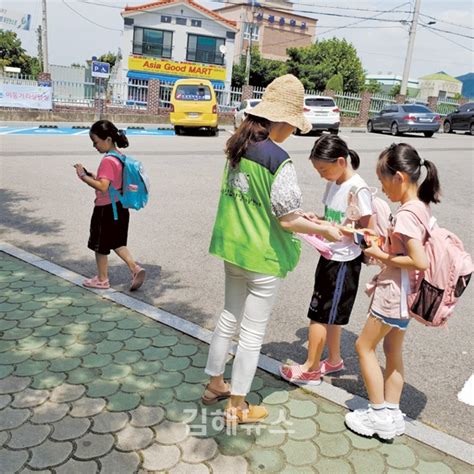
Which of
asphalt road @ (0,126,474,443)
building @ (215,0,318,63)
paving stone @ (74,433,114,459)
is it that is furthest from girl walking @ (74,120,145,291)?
building @ (215,0,318,63)

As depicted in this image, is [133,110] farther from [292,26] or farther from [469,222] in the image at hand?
[292,26]

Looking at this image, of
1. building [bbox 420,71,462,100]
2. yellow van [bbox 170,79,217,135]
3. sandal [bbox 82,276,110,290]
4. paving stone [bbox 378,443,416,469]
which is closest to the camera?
paving stone [bbox 378,443,416,469]

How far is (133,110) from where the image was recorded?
23.6 metres

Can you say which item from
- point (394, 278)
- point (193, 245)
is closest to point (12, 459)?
point (394, 278)

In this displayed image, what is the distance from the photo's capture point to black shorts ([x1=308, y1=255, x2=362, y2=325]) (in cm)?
296

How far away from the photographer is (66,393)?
9.74ft

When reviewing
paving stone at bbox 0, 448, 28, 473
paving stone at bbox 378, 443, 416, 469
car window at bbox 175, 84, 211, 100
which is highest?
car window at bbox 175, 84, 211, 100

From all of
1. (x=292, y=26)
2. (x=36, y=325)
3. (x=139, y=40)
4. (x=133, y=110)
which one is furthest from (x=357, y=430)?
(x=292, y=26)

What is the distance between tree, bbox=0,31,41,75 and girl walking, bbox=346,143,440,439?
53788 mm

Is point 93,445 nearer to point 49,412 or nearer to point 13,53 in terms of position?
point 49,412

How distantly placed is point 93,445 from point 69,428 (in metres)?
0.20

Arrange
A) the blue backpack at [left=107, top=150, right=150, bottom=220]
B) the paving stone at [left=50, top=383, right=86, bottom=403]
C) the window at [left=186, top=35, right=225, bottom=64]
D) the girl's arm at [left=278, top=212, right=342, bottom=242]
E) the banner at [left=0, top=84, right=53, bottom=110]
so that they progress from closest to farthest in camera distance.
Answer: the girl's arm at [left=278, top=212, right=342, bottom=242], the paving stone at [left=50, top=383, right=86, bottom=403], the blue backpack at [left=107, top=150, right=150, bottom=220], the banner at [left=0, top=84, right=53, bottom=110], the window at [left=186, top=35, right=225, bottom=64]

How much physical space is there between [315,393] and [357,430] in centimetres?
43

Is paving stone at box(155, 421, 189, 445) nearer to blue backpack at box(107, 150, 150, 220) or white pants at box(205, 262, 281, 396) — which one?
white pants at box(205, 262, 281, 396)
